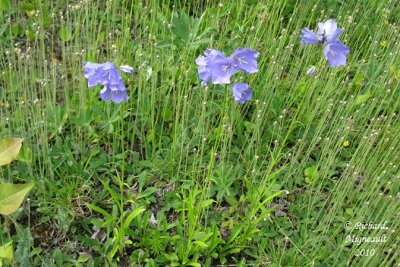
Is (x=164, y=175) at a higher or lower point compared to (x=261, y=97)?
lower

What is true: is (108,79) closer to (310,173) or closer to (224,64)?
(224,64)

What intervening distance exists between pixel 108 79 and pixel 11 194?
0.68 m

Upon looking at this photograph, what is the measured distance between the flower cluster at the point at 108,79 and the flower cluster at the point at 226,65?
0.33 m

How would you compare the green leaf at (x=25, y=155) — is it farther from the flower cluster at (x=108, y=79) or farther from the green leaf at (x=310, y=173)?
the green leaf at (x=310, y=173)

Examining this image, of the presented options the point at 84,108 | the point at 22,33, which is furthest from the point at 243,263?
the point at 22,33

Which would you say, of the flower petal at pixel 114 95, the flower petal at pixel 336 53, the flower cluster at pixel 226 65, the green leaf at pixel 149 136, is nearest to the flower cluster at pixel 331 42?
the flower petal at pixel 336 53

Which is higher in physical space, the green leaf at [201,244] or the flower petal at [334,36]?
the flower petal at [334,36]

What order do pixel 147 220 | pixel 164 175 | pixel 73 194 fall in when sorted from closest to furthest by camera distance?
1. pixel 147 220
2. pixel 73 194
3. pixel 164 175

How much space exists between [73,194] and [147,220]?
0.42m

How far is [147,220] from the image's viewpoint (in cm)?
216

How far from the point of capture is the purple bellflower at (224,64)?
179 cm

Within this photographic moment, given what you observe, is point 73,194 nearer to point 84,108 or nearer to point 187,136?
point 84,108

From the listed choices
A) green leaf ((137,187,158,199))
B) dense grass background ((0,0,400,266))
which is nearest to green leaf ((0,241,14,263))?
dense grass background ((0,0,400,266))

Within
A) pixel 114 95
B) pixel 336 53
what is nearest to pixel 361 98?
pixel 336 53
